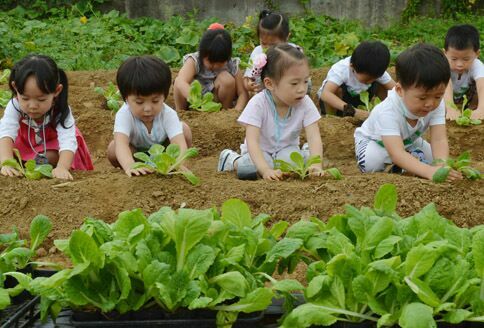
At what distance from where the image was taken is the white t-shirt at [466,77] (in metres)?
7.01

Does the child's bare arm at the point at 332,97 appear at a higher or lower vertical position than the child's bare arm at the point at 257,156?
lower

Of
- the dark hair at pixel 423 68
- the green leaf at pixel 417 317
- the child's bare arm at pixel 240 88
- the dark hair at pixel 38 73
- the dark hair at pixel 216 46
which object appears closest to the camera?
the green leaf at pixel 417 317

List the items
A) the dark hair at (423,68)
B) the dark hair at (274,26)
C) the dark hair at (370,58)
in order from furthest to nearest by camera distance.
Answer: the dark hair at (274,26) < the dark hair at (370,58) < the dark hair at (423,68)

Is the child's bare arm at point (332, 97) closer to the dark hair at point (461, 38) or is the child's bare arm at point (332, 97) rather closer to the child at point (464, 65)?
the child at point (464, 65)

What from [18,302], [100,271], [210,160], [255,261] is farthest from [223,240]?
[210,160]

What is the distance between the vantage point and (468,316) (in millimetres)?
2424

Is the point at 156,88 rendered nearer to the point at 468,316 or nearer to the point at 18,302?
the point at 18,302

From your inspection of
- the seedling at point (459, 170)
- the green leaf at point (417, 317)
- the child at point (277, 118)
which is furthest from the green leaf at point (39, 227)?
the seedling at point (459, 170)

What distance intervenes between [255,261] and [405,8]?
29.0 feet

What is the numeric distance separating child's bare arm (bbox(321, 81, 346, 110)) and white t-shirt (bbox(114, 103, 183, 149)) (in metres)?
2.04

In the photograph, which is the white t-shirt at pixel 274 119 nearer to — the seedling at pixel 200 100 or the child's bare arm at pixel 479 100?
the seedling at pixel 200 100

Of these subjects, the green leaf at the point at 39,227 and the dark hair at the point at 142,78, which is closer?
the green leaf at the point at 39,227

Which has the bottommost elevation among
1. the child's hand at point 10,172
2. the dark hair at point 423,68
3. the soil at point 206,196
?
the soil at point 206,196

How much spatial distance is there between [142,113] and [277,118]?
824 millimetres
